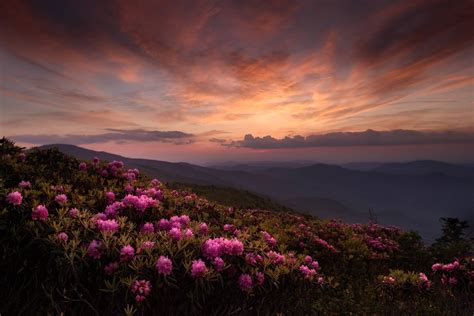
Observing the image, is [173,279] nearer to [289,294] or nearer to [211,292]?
[211,292]

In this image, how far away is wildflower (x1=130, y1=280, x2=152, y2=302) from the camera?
9.68 ft

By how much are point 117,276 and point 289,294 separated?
2.32 m

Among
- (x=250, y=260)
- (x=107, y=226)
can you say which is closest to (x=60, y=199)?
(x=107, y=226)

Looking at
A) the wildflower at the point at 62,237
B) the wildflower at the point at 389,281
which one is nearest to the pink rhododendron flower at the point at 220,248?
the wildflower at the point at 62,237

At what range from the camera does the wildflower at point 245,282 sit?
3518 mm

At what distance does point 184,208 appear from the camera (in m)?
7.04

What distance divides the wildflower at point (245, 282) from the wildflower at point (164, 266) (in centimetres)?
88

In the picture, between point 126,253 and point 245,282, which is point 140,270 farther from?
Answer: point 245,282

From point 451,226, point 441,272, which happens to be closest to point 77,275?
point 441,272

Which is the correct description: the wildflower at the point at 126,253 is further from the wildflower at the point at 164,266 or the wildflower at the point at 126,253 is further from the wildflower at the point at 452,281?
the wildflower at the point at 452,281

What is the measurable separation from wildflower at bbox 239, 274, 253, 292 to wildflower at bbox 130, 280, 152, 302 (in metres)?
1.07

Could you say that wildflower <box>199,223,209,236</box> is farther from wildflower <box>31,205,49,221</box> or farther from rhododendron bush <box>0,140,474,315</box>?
wildflower <box>31,205,49,221</box>

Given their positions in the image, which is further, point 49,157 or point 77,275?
point 49,157

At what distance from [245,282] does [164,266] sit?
999 millimetres
